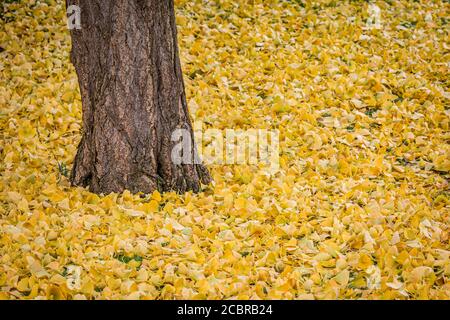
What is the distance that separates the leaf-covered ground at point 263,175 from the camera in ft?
10.7

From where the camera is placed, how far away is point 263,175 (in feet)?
14.4

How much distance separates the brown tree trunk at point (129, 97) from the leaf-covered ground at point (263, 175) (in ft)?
0.62

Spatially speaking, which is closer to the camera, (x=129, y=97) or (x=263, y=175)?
(x=129, y=97)

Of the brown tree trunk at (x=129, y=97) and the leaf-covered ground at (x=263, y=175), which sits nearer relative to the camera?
the leaf-covered ground at (x=263, y=175)

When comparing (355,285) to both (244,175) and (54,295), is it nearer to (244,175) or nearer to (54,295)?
(244,175)

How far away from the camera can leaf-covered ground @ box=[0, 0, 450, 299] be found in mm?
3270

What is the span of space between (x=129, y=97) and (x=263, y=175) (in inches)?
48.7

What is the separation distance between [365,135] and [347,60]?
5.13 feet

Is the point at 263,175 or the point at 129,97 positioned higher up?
the point at 129,97

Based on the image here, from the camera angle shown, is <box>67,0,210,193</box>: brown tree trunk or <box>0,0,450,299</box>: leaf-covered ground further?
<box>67,0,210,193</box>: brown tree trunk

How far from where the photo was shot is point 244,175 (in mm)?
4336

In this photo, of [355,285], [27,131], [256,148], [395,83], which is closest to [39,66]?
[27,131]

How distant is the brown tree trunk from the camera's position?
3.87m

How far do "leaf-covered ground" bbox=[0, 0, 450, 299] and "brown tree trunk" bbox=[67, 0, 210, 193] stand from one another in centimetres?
19
